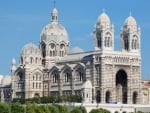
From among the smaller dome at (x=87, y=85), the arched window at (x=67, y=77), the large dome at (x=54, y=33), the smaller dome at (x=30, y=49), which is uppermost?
the large dome at (x=54, y=33)

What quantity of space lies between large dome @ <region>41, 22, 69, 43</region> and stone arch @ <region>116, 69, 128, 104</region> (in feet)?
54.2

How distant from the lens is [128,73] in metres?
138

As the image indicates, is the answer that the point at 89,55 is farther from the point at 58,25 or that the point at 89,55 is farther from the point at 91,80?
the point at 58,25

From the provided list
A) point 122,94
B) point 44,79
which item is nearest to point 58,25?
point 44,79

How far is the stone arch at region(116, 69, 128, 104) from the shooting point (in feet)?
455

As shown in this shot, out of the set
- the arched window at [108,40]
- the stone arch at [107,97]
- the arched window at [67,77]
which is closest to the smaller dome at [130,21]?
the arched window at [108,40]

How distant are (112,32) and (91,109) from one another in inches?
701

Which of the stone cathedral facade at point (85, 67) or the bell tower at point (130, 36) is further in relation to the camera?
the bell tower at point (130, 36)

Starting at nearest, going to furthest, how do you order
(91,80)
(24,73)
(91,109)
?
1. (91,109)
2. (91,80)
3. (24,73)

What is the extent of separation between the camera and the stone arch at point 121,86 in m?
139

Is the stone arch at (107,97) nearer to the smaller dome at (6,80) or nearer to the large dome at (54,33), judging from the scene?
the large dome at (54,33)

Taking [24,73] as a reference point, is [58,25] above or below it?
above

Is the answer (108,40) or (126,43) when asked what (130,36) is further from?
(108,40)

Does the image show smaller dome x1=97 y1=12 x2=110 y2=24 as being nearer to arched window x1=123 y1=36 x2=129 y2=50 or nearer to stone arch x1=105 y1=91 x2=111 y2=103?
arched window x1=123 y1=36 x2=129 y2=50
